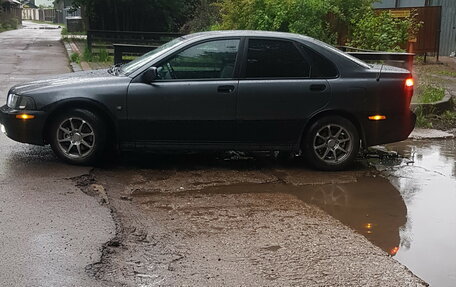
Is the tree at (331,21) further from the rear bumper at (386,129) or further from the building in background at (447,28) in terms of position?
the building in background at (447,28)

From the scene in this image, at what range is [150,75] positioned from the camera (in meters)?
6.52

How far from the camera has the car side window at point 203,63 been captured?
670cm

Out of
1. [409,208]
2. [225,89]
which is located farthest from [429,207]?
Answer: [225,89]

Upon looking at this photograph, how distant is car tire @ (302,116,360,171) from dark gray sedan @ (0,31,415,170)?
0.04 feet

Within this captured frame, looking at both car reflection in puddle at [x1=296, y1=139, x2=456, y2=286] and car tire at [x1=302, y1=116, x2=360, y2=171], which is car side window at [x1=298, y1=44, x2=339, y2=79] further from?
car reflection in puddle at [x1=296, y1=139, x2=456, y2=286]

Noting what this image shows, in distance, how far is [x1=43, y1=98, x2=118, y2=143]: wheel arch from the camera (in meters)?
6.55

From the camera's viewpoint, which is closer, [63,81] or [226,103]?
[226,103]

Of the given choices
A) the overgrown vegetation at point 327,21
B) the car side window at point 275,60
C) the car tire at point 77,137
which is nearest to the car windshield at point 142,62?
the car tire at point 77,137

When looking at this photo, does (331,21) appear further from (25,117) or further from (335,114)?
(25,117)

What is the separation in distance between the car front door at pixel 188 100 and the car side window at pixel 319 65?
0.91m

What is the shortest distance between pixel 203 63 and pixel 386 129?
239 centimetres

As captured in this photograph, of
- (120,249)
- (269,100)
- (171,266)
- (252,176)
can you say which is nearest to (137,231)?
(120,249)

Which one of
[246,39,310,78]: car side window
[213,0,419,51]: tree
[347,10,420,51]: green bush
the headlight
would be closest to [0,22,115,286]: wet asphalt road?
the headlight

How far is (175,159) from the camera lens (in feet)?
24.1
